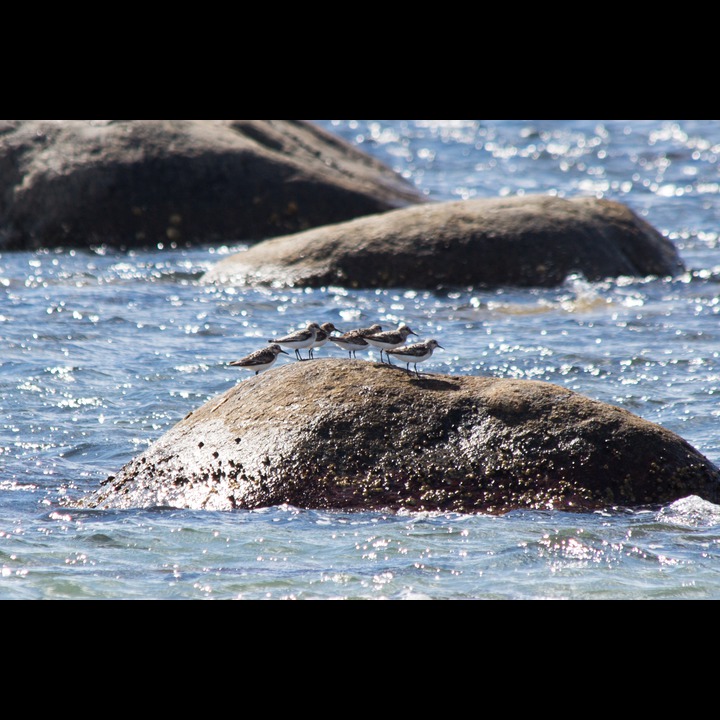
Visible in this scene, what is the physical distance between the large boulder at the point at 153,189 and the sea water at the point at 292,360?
0.52 metres

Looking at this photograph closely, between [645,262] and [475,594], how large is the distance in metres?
11.1

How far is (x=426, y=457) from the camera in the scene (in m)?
7.75

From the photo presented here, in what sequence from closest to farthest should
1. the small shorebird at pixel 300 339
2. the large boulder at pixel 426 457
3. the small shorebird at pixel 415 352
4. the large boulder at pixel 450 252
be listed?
the large boulder at pixel 426 457
the small shorebird at pixel 415 352
the small shorebird at pixel 300 339
the large boulder at pixel 450 252

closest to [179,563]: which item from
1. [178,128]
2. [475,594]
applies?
[475,594]

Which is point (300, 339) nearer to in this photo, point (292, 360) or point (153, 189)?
point (292, 360)

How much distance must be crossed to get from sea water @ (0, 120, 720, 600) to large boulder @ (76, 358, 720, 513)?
0.19m

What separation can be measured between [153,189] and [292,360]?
656cm

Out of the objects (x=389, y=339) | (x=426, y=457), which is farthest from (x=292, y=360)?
(x=426, y=457)

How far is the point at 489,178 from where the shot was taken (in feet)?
87.2

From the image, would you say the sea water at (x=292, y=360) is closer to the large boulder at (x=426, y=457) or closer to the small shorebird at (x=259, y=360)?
the large boulder at (x=426, y=457)

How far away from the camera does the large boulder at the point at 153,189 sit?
18109 mm

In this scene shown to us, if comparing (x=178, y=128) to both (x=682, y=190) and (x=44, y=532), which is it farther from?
(x=44, y=532)

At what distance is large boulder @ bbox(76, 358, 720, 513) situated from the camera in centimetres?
767

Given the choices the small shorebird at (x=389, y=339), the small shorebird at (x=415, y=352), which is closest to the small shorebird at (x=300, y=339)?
the small shorebird at (x=389, y=339)
